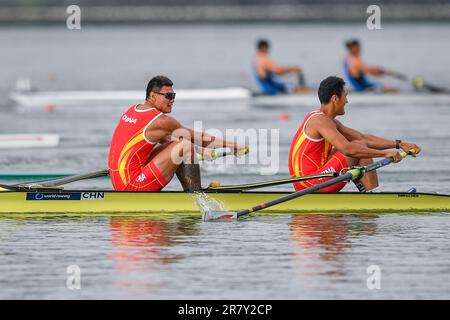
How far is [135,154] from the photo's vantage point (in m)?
15.7

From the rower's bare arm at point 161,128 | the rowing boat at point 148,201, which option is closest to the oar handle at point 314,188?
the rowing boat at point 148,201

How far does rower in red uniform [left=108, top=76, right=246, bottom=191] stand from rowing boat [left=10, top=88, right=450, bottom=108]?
61.3 ft

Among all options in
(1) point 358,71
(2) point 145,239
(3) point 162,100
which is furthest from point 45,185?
(1) point 358,71

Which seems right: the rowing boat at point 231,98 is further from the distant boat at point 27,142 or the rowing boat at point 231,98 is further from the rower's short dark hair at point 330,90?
the rower's short dark hair at point 330,90

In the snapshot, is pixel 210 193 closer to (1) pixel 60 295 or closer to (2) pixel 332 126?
(2) pixel 332 126

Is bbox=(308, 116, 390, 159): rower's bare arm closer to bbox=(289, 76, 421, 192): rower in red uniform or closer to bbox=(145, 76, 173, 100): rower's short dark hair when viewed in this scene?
bbox=(289, 76, 421, 192): rower in red uniform

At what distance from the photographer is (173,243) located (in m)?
14.5

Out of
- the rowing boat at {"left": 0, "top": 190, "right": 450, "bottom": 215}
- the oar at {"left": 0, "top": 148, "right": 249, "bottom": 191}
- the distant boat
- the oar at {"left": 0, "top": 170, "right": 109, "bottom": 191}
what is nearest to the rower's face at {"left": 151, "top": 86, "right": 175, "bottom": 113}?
the oar at {"left": 0, "top": 148, "right": 249, "bottom": 191}

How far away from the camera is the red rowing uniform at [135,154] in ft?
51.2

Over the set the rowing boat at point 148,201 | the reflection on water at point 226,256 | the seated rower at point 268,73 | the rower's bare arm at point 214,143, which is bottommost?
the reflection on water at point 226,256

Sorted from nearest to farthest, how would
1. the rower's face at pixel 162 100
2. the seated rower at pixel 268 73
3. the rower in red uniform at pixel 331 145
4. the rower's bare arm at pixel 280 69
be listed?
the rower's face at pixel 162 100 → the rower in red uniform at pixel 331 145 → the rower's bare arm at pixel 280 69 → the seated rower at pixel 268 73

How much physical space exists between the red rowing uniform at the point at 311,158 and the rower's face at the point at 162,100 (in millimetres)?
1677

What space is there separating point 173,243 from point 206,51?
233 ft

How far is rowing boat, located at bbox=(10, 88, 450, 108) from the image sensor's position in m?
34.5
